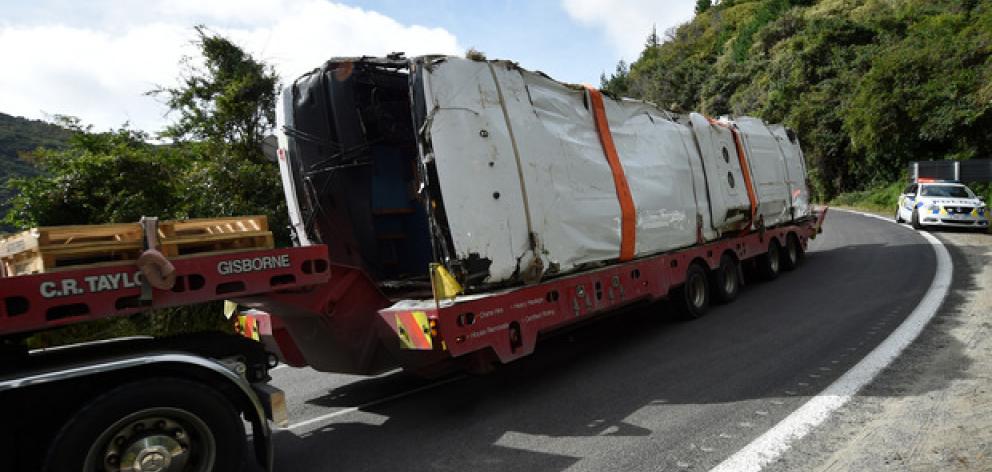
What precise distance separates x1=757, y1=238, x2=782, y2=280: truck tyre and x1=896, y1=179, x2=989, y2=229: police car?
9.58 meters

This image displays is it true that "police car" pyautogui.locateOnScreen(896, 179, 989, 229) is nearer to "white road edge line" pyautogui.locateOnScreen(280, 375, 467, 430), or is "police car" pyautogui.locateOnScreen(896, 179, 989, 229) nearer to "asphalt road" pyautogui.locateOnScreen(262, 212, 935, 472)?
"asphalt road" pyautogui.locateOnScreen(262, 212, 935, 472)

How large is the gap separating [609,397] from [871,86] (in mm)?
29905

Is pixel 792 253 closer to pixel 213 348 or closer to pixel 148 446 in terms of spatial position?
pixel 213 348

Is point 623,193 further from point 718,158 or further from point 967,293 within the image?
point 967,293

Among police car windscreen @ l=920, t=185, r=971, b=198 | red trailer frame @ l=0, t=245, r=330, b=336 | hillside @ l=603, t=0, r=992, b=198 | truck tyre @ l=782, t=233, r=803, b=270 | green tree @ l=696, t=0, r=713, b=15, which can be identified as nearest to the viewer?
red trailer frame @ l=0, t=245, r=330, b=336

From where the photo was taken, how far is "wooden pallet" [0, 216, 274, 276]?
3197mm

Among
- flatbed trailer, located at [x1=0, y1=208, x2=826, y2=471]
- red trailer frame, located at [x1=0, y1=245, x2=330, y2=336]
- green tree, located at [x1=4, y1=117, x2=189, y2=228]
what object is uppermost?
green tree, located at [x1=4, y1=117, x2=189, y2=228]

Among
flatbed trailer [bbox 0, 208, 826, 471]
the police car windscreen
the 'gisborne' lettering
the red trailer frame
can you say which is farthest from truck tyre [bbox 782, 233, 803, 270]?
the 'gisborne' lettering

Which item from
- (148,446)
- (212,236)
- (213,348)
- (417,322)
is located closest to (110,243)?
(212,236)

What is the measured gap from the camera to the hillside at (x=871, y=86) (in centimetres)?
2525

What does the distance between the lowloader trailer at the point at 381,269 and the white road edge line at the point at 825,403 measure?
6.75 ft

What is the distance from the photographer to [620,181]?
21.4ft

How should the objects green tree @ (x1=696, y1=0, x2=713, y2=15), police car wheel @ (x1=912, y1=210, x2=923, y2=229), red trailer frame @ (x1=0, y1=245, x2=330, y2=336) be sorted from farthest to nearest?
green tree @ (x1=696, y1=0, x2=713, y2=15) < police car wheel @ (x1=912, y1=210, x2=923, y2=229) < red trailer frame @ (x1=0, y1=245, x2=330, y2=336)

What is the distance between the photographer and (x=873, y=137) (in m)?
28.2
